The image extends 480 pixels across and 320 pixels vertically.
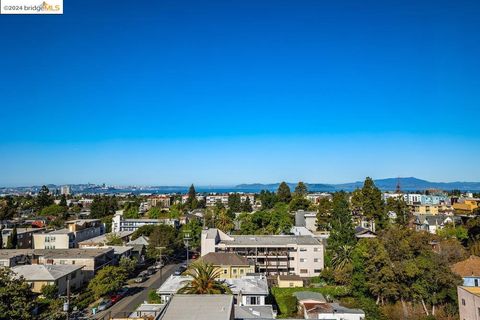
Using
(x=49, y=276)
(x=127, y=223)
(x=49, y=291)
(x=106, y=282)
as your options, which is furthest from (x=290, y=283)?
(x=127, y=223)

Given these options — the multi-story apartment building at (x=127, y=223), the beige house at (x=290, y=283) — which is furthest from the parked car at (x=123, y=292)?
the multi-story apartment building at (x=127, y=223)

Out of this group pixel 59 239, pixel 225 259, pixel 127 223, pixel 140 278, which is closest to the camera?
pixel 225 259

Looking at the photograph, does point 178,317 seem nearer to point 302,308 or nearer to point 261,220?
point 302,308

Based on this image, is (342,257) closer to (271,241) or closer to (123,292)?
(271,241)

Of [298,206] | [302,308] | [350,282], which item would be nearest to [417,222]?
[298,206]

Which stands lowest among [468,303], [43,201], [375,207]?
[468,303]

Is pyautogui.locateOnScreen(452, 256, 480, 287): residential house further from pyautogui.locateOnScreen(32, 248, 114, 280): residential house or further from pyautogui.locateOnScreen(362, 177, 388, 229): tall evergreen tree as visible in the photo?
pyautogui.locateOnScreen(32, 248, 114, 280): residential house

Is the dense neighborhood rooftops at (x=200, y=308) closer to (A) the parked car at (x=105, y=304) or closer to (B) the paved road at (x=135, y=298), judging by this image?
(B) the paved road at (x=135, y=298)
